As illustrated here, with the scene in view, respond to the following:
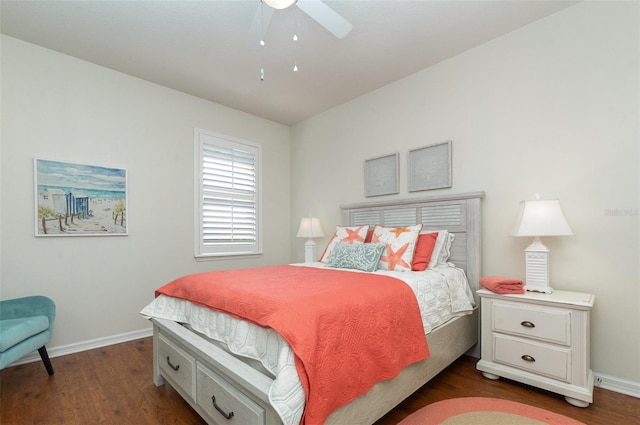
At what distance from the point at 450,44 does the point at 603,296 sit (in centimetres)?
230

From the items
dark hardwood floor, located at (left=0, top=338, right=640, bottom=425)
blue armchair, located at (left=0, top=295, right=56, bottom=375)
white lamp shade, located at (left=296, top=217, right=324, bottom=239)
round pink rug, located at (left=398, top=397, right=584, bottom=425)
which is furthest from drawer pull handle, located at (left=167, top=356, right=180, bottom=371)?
white lamp shade, located at (left=296, top=217, right=324, bottom=239)

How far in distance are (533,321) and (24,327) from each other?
344 cm

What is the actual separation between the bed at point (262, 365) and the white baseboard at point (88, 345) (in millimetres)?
1232

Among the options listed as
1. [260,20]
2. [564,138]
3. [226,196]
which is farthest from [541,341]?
[226,196]

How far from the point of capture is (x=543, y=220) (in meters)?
2.10

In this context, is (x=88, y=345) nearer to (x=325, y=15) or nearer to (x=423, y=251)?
(x=423, y=251)

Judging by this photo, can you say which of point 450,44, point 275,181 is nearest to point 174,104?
point 275,181

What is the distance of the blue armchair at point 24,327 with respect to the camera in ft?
6.42

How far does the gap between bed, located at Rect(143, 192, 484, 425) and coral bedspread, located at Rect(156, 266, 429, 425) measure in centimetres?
8

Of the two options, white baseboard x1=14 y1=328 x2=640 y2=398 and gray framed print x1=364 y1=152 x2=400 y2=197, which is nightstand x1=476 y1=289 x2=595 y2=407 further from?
gray framed print x1=364 y1=152 x2=400 y2=197

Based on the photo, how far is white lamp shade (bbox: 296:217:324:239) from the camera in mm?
3971

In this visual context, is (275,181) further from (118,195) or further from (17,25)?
(17,25)

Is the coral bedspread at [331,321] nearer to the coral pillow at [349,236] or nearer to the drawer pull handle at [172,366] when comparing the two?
the drawer pull handle at [172,366]

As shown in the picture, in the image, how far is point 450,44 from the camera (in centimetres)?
271
